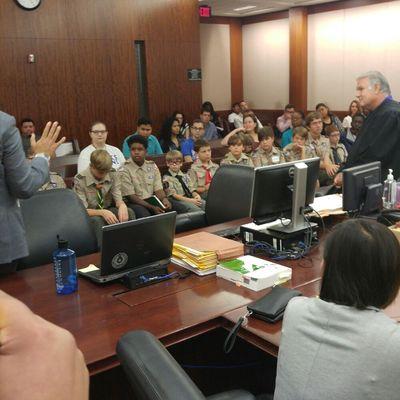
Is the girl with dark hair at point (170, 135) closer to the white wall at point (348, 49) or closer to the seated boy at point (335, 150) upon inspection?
the seated boy at point (335, 150)

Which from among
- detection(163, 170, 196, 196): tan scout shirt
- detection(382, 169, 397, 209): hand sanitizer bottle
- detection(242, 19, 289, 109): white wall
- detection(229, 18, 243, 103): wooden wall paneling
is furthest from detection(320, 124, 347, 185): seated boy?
detection(229, 18, 243, 103): wooden wall paneling

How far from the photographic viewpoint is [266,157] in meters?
5.33

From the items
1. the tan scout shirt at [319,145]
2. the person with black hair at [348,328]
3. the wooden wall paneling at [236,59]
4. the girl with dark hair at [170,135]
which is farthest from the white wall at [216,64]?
the person with black hair at [348,328]

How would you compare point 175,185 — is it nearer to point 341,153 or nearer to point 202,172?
point 202,172

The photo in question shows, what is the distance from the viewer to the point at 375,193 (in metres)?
2.62

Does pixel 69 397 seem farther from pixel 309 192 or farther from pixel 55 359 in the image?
pixel 309 192

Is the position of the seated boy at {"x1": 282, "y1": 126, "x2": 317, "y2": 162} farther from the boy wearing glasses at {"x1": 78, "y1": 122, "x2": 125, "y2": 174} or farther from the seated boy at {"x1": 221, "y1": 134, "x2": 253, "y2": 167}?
the boy wearing glasses at {"x1": 78, "y1": 122, "x2": 125, "y2": 174}

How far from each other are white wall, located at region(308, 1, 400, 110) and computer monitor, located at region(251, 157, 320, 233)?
7466 mm

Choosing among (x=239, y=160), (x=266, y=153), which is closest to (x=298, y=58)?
(x=266, y=153)

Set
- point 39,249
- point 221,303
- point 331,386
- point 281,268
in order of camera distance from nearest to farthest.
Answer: point 331,386 → point 221,303 → point 281,268 → point 39,249

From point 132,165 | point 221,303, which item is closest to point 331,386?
point 221,303

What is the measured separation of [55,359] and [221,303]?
1195 mm

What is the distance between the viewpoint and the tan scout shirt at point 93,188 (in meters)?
4.03

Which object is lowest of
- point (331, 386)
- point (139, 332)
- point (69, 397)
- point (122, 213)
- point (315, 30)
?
point (122, 213)
